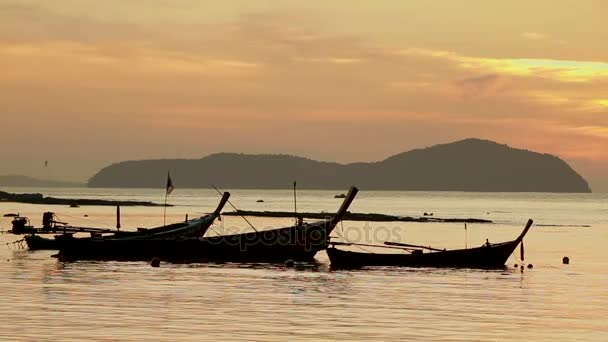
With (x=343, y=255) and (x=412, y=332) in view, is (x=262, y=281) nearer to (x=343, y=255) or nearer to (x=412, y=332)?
(x=343, y=255)

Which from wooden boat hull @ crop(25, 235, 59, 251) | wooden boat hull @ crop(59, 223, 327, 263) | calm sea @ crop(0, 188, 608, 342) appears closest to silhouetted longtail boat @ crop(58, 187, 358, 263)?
wooden boat hull @ crop(59, 223, 327, 263)

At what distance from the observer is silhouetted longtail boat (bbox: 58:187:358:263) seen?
177 feet

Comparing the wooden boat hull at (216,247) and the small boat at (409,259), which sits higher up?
the wooden boat hull at (216,247)

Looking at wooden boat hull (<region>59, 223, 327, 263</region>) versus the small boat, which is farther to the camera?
wooden boat hull (<region>59, 223, 327, 263</region>)

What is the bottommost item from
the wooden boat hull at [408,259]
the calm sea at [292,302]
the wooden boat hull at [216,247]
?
the calm sea at [292,302]

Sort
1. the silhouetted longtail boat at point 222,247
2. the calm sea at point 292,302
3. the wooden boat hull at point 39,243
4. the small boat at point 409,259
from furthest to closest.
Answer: the wooden boat hull at point 39,243, the silhouetted longtail boat at point 222,247, the small boat at point 409,259, the calm sea at point 292,302

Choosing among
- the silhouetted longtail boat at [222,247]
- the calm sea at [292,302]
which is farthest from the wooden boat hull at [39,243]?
the silhouetted longtail boat at [222,247]

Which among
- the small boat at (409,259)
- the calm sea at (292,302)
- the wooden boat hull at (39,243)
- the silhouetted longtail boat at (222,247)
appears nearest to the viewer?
the calm sea at (292,302)

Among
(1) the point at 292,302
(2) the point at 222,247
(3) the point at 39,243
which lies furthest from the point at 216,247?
(1) the point at 292,302

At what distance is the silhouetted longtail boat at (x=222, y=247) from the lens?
53.8 metres

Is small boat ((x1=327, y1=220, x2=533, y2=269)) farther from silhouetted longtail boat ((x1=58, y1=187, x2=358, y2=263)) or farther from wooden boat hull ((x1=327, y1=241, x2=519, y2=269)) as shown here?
silhouetted longtail boat ((x1=58, y1=187, x2=358, y2=263))

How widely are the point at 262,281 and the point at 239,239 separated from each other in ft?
34.0

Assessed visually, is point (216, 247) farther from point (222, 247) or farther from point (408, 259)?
point (408, 259)

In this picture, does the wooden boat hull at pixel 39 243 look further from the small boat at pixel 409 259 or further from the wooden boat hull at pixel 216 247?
the small boat at pixel 409 259
